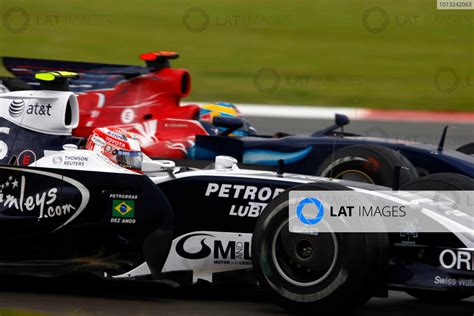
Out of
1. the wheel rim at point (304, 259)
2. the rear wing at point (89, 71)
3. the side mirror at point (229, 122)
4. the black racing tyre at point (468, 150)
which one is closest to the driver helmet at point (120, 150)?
the wheel rim at point (304, 259)

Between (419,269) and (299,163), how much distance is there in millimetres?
3351

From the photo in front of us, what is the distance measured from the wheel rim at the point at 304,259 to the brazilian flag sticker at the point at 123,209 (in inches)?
43.4

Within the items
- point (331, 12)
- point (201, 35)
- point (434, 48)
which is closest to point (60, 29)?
point (201, 35)

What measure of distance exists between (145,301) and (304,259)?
1.27 meters

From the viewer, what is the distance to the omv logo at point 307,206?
6047mm

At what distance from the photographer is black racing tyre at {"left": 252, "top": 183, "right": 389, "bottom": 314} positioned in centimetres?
578

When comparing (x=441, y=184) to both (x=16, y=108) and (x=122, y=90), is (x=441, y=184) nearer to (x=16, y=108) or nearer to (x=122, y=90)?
(x=16, y=108)

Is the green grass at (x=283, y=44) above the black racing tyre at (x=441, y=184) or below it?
above

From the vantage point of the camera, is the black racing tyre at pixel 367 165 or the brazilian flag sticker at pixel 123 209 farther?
the black racing tyre at pixel 367 165

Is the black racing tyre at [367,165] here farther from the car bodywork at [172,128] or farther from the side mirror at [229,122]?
the side mirror at [229,122]

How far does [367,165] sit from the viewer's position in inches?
324

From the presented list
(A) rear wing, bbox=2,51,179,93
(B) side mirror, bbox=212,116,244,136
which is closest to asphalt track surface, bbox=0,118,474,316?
(B) side mirror, bbox=212,116,244,136

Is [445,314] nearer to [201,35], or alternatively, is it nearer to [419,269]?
[419,269]

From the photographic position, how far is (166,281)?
655 centimetres
